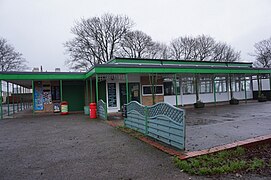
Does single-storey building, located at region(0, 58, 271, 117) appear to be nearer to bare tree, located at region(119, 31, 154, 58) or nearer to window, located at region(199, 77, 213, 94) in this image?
window, located at region(199, 77, 213, 94)

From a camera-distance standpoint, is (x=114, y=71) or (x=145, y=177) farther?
(x=114, y=71)

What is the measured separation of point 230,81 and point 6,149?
61.3 ft

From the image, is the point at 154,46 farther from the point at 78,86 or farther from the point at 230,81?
the point at 78,86

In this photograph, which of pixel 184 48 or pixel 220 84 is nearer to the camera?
pixel 220 84

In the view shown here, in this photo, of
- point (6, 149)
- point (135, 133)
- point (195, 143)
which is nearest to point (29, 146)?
point (6, 149)

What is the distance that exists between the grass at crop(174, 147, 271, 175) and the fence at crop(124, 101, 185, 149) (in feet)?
2.13

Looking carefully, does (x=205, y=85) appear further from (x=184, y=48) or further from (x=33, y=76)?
(x=184, y=48)

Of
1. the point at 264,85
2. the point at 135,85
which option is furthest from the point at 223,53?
the point at 135,85

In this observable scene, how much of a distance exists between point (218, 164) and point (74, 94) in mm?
→ 15325

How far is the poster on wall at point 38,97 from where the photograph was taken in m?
16.2

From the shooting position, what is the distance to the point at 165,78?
17469mm

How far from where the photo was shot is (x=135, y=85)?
16.4m

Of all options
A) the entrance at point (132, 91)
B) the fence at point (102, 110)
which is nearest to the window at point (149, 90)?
the entrance at point (132, 91)

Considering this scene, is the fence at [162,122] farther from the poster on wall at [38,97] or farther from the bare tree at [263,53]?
the bare tree at [263,53]
